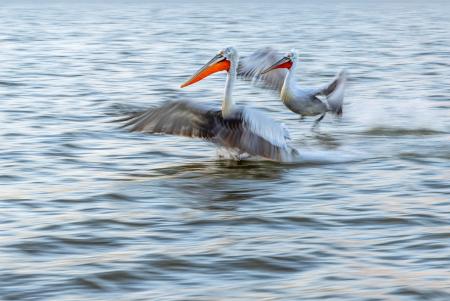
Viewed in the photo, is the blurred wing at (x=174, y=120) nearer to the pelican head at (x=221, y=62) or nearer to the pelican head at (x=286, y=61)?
the pelican head at (x=221, y=62)

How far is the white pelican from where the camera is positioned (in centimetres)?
1193

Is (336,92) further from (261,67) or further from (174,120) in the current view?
(174,120)

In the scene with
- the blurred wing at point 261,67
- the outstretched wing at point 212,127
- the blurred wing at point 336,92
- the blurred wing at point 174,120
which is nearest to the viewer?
the outstretched wing at point 212,127

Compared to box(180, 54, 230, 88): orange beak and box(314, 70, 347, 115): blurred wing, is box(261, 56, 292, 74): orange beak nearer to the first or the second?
box(314, 70, 347, 115): blurred wing

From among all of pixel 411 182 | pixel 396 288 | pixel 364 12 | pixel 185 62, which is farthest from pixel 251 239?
pixel 364 12

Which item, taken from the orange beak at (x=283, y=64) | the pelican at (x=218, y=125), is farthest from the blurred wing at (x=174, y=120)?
the orange beak at (x=283, y=64)

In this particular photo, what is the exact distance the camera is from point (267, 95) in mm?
14984

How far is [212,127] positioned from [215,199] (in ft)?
4.68

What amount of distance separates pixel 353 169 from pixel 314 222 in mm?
2071

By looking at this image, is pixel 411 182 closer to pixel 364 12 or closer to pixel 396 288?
pixel 396 288

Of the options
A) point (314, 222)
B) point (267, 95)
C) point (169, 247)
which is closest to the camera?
point (169, 247)

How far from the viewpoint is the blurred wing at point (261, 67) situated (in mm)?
12578

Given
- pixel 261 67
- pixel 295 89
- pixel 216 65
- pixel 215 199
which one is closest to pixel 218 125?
pixel 216 65

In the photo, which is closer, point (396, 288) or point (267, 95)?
point (396, 288)
